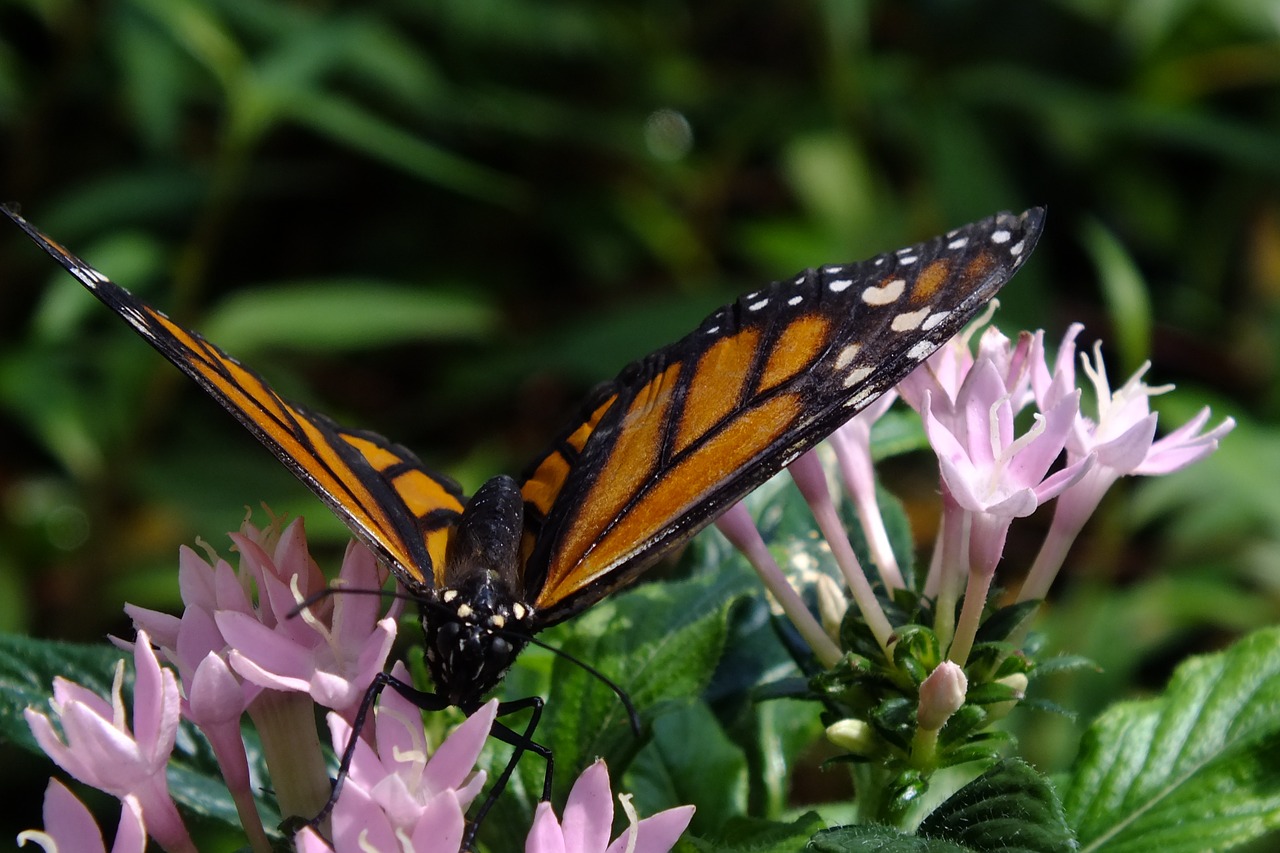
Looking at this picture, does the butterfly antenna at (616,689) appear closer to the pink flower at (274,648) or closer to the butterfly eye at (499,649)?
the butterfly eye at (499,649)

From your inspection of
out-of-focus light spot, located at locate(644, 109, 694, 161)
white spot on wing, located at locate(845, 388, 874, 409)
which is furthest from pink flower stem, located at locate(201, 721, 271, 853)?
out-of-focus light spot, located at locate(644, 109, 694, 161)

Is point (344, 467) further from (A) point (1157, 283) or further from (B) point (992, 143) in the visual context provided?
(A) point (1157, 283)

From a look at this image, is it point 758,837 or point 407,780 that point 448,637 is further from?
point 758,837

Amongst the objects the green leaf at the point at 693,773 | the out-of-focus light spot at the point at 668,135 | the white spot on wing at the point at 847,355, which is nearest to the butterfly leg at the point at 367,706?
the green leaf at the point at 693,773

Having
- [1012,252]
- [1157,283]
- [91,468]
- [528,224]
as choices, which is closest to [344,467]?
[1012,252]

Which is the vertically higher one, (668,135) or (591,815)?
(668,135)

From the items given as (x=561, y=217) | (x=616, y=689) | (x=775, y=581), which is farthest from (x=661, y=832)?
(x=561, y=217)

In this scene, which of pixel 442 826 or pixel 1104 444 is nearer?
pixel 442 826

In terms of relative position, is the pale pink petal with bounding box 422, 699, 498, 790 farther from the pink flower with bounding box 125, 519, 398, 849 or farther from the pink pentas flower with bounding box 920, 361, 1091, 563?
the pink pentas flower with bounding box 920, 361, 1091, 563
